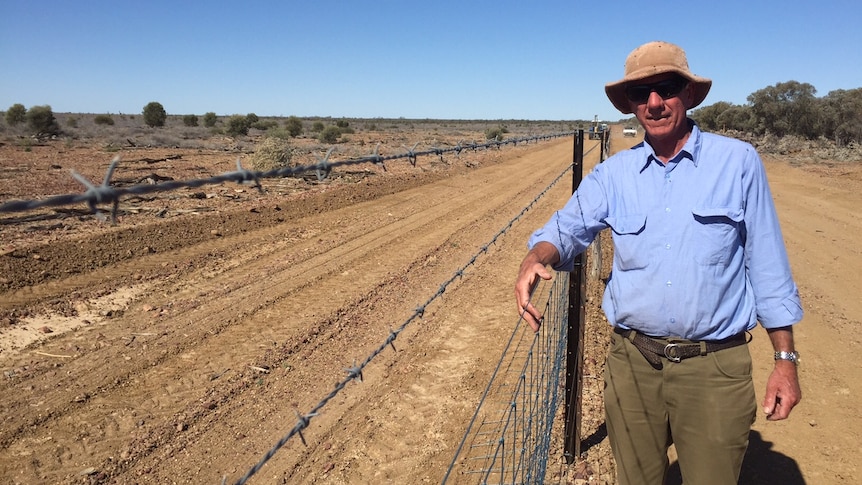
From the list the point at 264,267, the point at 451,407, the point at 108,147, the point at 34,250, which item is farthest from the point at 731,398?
the point at 108,147

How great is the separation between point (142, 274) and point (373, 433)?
4.91m

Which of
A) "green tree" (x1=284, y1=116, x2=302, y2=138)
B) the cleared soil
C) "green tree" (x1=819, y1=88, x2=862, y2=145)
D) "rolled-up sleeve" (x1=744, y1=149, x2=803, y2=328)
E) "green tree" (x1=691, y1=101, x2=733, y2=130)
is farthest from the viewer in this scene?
"green tree" (x1=284, y1=116, x2=302, y2=138)

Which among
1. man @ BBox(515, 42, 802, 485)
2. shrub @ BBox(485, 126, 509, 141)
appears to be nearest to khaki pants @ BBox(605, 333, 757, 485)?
man @ BBox(515, 42, 802, 485)

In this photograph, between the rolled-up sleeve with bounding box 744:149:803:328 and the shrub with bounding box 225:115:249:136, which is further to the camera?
the shrub with bounding box 225:115:249:136

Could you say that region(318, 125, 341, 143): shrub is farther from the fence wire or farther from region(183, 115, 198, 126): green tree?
the fence wire

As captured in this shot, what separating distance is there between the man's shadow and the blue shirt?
209cm

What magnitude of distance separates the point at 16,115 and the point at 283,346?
41.1 m

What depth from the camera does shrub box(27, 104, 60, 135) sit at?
30.9 m

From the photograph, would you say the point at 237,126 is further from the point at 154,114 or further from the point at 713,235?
the point at 713,235

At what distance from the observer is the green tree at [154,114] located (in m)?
44.2

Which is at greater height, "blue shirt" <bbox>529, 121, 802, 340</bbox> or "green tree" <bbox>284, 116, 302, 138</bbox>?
"green tree" <bbox>284, 116, 302, 138</bbox>

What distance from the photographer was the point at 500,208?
42.0 ft

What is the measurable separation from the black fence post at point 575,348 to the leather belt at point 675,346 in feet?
4.10

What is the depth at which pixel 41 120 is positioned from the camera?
31344 millimetres
